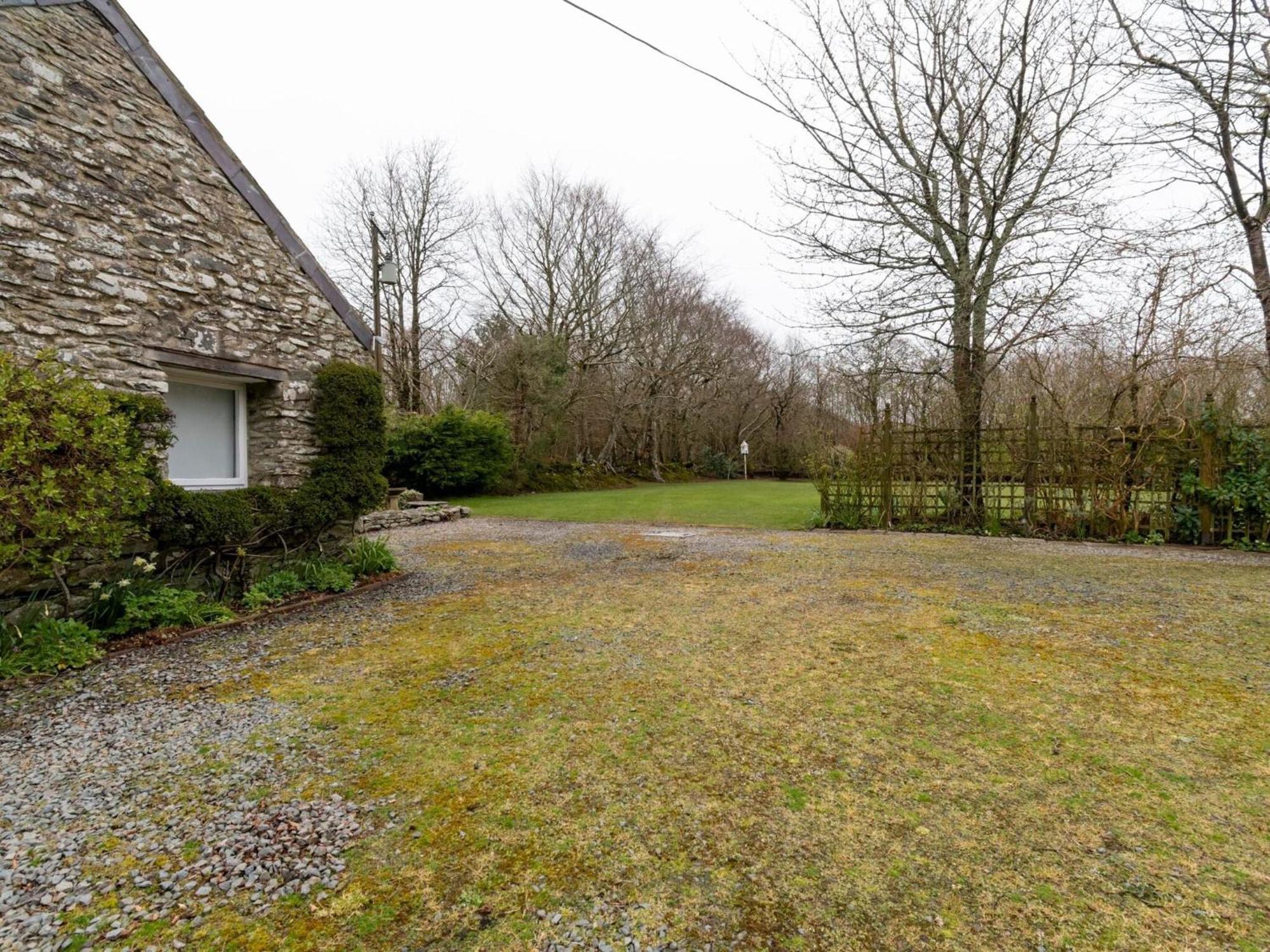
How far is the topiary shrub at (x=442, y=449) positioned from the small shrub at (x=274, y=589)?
37.5ft

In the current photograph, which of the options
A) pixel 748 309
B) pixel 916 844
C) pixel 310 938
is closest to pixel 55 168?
pixel 310 938

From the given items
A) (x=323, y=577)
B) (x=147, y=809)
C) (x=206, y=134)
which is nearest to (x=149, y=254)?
(x=206, y=134)

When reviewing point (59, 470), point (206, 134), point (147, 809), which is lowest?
point (147, 809)

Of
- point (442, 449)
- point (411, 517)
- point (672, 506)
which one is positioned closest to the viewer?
point (411, 517)

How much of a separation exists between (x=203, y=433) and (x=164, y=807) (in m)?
4.34

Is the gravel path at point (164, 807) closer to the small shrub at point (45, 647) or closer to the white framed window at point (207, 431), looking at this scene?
the small shrub at point (45, 647)

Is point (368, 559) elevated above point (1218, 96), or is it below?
below

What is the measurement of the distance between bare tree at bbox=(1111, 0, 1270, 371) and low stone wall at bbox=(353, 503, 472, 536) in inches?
507

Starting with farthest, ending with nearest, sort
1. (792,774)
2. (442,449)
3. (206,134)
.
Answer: (442,449) → (206,134) → (792,774)

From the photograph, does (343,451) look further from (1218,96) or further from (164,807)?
(1218,96)

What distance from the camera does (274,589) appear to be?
538 cm

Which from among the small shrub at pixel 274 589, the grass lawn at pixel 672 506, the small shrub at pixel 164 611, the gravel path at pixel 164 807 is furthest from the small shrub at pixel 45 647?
the grass lawn at pixel 672 506

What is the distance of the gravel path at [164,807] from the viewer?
66.9 inches

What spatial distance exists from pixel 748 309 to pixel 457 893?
3421 cm
